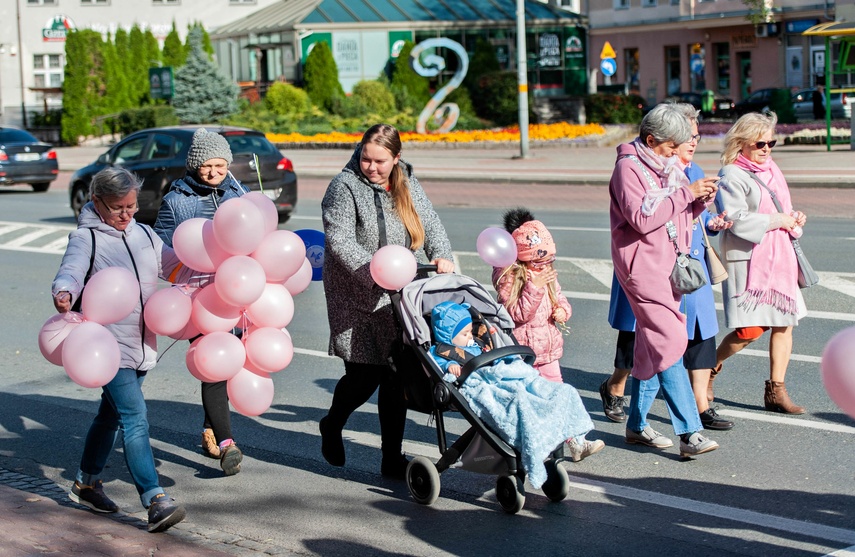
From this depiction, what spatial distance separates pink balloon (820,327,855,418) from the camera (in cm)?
361

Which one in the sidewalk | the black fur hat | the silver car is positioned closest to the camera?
the black fur hat

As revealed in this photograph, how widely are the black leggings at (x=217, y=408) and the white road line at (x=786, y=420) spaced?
2960 mm

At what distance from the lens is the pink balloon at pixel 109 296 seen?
16.4 ft

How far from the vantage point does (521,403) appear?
5031 mm

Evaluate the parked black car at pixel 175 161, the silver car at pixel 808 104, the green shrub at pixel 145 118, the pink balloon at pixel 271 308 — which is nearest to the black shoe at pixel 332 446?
the pink balloon at pixel 271 308

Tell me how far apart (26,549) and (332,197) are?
2140 millimetres

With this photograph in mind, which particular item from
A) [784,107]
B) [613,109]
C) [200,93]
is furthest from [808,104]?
[200,93]

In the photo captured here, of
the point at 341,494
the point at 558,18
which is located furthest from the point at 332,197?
the point at 558,18

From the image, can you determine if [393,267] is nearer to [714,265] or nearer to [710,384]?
[714,265]

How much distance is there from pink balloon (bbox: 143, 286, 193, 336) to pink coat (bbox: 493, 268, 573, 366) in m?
1.71

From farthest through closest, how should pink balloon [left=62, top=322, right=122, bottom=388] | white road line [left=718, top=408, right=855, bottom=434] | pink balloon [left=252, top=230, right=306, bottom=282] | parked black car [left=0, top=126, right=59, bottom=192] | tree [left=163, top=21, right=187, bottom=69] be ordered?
1. tree [left=163, top=21, right=187, bottom=69]
2. parked black car [left=0, top=126, right=59, bottom=192]
3. white road line [left=718, top=408, right=855, bottom=434]
4. pink balloon [left=252, top=230, right=306, bottom=282]
5. pink balloon [left=62, top=322, right=122, bottom=388]

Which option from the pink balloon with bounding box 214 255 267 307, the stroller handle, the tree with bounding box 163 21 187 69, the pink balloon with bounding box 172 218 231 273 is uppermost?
the tree with bounding box 163 21 187 69

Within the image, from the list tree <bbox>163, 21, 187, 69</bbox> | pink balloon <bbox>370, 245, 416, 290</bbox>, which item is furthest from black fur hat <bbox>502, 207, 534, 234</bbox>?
tree <bbox>163, 21, 187, 69</bbox>

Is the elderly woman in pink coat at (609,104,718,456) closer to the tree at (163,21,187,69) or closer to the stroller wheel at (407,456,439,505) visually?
the stroller wheel at (407,456,439,505)
